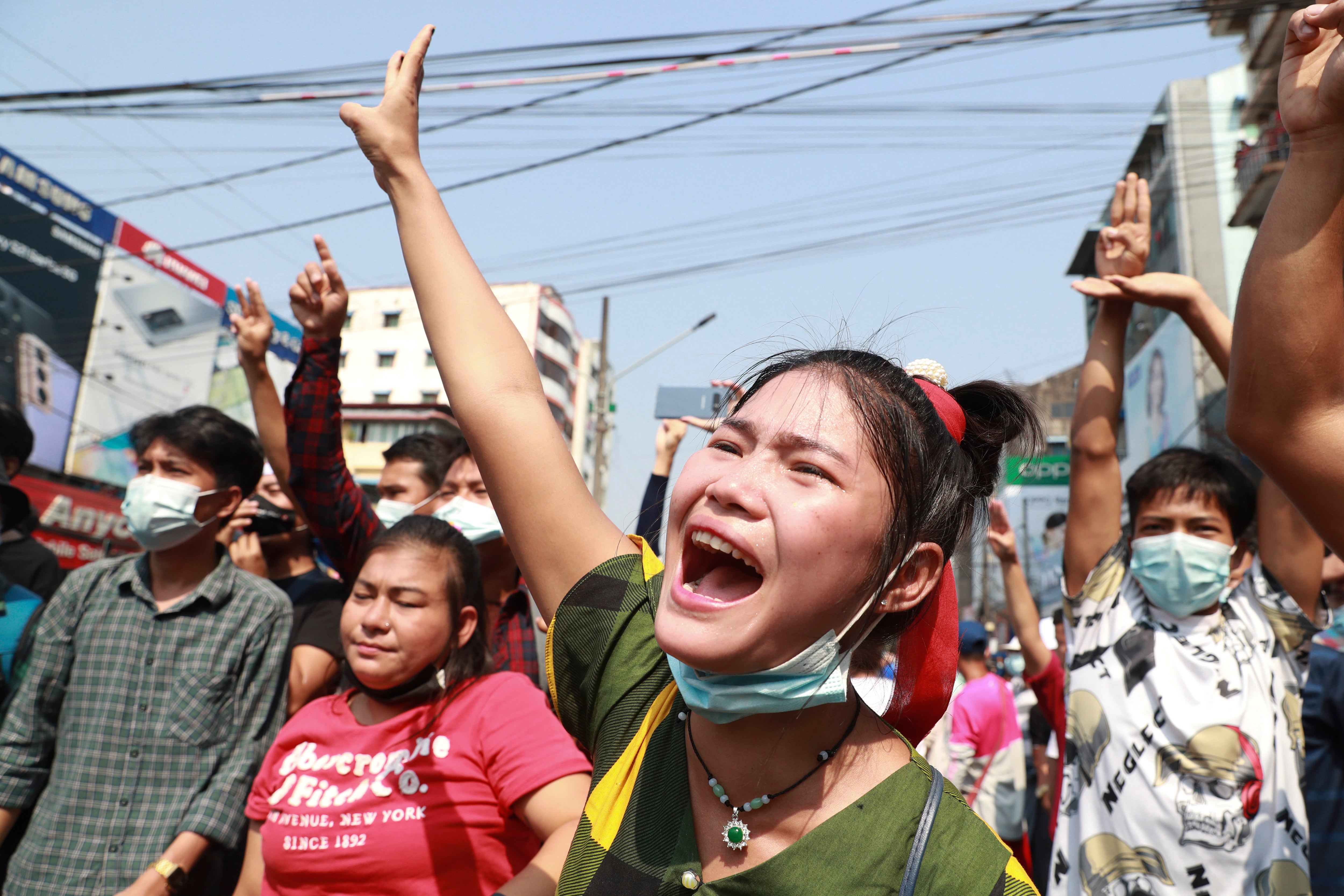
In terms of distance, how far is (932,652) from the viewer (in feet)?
5.09

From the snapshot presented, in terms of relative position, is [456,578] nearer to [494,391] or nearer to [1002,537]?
[494,391]

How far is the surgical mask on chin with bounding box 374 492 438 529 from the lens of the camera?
3846 millimetres

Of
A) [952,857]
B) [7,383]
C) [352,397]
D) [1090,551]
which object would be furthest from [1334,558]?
[352,397]

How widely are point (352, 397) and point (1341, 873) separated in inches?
2336

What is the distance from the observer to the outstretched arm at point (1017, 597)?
3695 millimetres

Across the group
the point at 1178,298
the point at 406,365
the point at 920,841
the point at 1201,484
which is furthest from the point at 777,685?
the point at 406,365

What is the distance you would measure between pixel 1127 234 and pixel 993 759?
4069 millimetres

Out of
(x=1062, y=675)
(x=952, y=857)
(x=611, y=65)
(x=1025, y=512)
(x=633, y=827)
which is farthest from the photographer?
(x=1025, y=512)

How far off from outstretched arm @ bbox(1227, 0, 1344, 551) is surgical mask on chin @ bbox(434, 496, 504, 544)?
99.0 inches

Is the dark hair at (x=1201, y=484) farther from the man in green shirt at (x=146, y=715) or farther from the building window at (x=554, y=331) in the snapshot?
the building window at (x=554, y=331)

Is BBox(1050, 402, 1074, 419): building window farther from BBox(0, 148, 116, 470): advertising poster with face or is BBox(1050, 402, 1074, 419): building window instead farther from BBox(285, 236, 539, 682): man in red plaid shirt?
BBox(285, 236, 539, 682): man in red plaid shirt

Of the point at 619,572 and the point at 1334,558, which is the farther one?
the point at 1334,558

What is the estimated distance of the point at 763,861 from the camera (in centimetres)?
132

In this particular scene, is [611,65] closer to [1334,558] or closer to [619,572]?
[1334,558]
